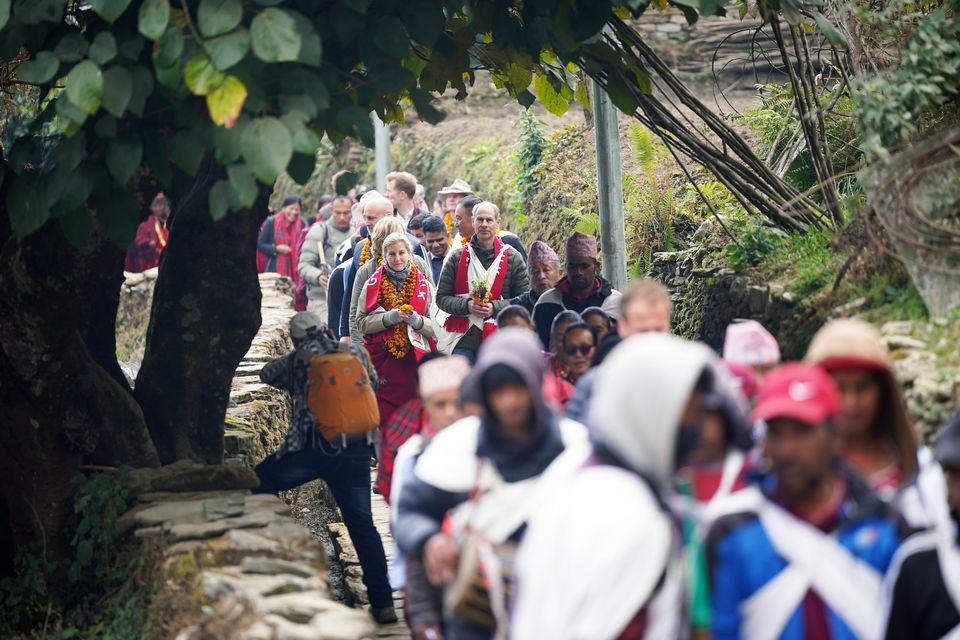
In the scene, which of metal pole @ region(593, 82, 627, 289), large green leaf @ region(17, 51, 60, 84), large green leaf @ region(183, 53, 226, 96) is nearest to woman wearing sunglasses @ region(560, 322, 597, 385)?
large green leaf @ region(183, 53, 226, 96)

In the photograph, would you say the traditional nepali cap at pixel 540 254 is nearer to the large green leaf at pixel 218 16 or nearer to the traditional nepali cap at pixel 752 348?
the large green leaf at pixel 218 16

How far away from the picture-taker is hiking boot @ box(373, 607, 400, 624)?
7.79 meters

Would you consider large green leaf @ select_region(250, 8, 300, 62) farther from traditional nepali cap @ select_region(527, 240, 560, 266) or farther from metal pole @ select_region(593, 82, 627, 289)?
metal pole @ select_region(593, 82, 627, 289)

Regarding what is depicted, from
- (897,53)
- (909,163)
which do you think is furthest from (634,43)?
(909,163)

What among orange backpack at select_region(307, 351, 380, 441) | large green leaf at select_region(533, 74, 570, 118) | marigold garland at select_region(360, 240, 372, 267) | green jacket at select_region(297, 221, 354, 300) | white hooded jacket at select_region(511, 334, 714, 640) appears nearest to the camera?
white hooded jacket at select_region(511, 334, 714, 640)

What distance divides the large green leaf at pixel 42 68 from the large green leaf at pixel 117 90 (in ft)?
0.78

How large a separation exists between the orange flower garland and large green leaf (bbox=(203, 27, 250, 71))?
13.3 ft

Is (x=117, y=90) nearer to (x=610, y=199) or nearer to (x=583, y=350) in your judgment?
(x=583, y=350)

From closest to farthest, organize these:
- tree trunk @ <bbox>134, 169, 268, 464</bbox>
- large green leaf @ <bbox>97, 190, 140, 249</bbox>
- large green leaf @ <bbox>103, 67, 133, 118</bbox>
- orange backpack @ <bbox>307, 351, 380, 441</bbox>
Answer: large green leaf @ <bbox>103, 67, 133, 118</bbox> < large green leaf @ <bbox>97, 190, 140, 249</bbox> < orange backpack @ <bbox>307, 351, 380, 441</bbox> < tree trunk @ <bbox>134, 169, 268, 464</bbox>

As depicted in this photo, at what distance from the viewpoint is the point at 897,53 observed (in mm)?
8422

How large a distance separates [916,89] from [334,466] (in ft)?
12.6

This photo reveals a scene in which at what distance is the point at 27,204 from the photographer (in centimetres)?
665

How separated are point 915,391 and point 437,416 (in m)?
2.05

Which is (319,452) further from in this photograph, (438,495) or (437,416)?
(438,495)
